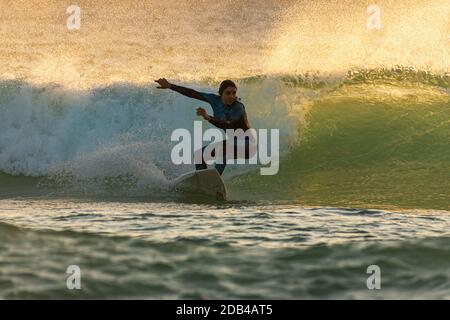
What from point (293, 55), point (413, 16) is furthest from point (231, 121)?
point (413, 16)

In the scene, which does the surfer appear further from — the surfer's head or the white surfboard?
the white surfboard

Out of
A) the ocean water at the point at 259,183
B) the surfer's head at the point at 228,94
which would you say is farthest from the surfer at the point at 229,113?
the ocean water at the point at 259,183

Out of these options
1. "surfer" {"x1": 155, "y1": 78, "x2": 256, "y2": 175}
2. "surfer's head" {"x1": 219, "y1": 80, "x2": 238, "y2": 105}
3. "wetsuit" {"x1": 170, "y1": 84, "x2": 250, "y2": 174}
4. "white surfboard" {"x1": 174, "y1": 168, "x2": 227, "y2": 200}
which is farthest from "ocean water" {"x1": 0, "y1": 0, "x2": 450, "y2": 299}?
"surfer's head" {"x1": 219, "y1": 80, "x2": 238, "y2": 105}

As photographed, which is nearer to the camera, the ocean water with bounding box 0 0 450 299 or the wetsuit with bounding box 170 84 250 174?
the ocean water with bounding box 0 0 450 299

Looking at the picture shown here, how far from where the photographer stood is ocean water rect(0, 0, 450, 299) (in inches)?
242

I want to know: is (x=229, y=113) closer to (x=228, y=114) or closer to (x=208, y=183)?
(x=228, y=114)

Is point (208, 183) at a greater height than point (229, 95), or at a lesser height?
lesser

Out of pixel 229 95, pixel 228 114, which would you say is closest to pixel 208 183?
pixel 228 114

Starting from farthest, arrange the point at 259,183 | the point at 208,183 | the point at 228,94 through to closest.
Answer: the point at 259,183 → the point at 208,183 → the point at 228,94

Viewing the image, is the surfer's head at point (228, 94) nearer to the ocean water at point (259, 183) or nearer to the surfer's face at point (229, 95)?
the surfer's face at point (229, 95)

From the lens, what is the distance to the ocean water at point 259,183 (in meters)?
6.15

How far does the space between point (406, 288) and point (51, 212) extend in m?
4.09

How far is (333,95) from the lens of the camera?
1537 cm

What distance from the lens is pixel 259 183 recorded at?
37.4 feet
